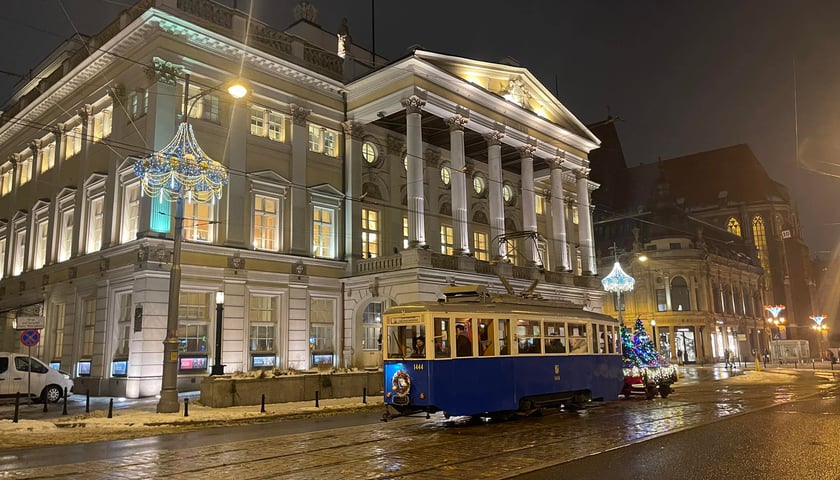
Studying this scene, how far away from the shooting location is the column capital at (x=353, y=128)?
34.5 meters

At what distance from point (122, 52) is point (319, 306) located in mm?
14963

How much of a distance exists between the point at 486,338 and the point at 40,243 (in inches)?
1184

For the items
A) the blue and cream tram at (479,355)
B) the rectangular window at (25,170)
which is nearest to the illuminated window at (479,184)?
the blue and cream tram at (479,355)

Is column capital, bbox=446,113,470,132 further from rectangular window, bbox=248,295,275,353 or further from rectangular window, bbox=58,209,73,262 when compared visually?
rectangular window, bbox=58,209,73,262

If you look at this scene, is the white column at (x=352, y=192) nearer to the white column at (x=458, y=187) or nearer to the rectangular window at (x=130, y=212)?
the white column at (x=458, y=187)

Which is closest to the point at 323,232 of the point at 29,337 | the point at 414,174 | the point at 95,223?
the point at 414,174

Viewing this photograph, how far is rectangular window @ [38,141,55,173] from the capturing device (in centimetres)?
3547

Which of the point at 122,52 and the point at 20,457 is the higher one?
the point at 122,52

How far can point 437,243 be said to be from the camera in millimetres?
37969

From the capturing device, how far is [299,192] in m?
31.6

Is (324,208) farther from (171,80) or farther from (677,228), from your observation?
(677,228)

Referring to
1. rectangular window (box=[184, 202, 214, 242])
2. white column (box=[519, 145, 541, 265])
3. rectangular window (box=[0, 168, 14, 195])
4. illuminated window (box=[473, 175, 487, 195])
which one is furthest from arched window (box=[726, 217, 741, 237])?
rectangular window (box=[0, 168, 14, 195])

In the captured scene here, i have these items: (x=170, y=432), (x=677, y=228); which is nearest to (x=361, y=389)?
(x=170, y=432)

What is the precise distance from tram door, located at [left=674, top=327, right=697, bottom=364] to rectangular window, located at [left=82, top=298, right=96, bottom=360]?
196ft
